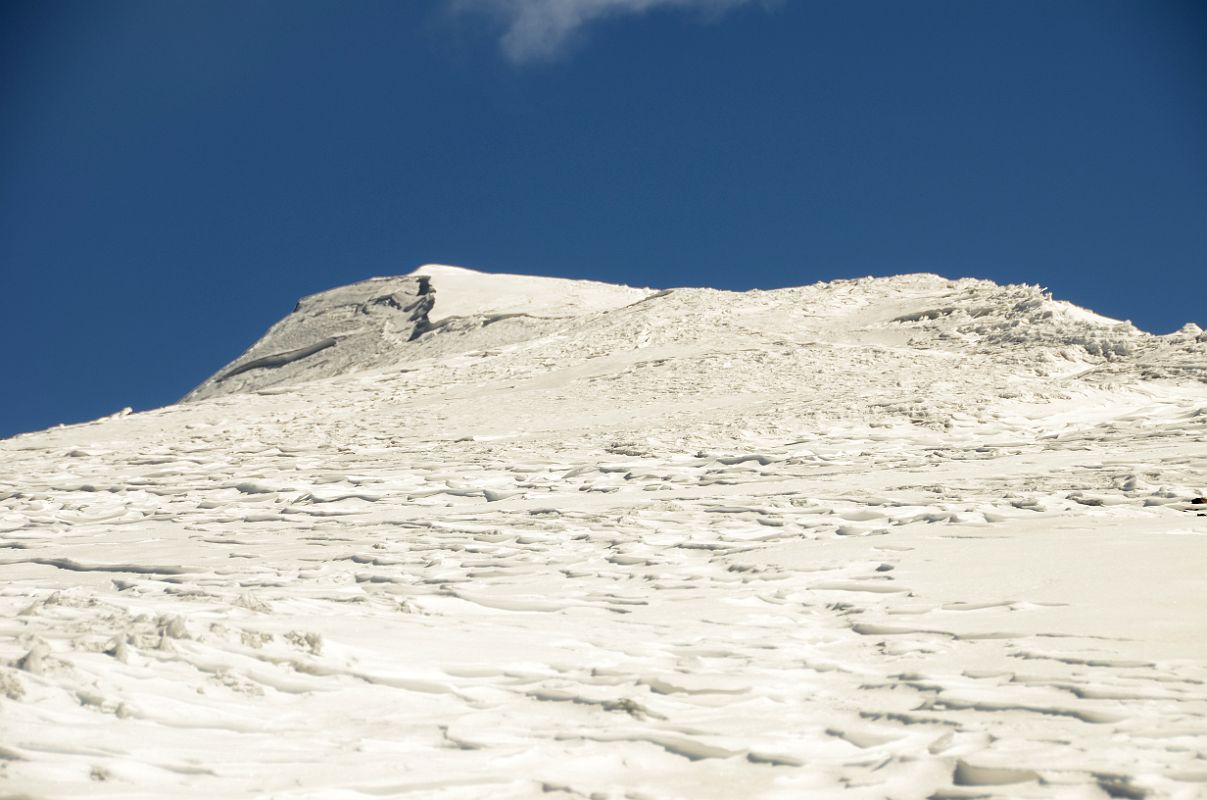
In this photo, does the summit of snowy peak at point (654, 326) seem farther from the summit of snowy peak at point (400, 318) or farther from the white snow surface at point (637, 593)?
the white snow surface at point (637, 593)

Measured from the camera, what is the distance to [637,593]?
5.18m

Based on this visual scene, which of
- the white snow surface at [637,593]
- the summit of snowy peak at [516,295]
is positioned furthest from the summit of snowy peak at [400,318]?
the white snow surface at [637,593]

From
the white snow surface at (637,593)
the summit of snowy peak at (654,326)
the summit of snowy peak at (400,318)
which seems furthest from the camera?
the summit of snowy peak at (400,318)

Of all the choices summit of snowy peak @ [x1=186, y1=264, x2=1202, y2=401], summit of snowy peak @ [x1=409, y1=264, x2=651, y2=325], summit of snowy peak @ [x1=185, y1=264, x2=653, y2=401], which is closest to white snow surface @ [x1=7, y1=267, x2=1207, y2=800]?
summit of snowy peak @ [x1=186, y1=264, x2=1202, y2=401]

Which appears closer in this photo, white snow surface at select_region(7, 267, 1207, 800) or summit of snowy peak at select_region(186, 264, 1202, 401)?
white snow surface at select_region(7, 267, 1207, 800)

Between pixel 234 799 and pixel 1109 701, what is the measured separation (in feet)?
8.23

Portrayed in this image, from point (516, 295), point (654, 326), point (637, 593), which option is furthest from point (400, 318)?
point (637, 593)

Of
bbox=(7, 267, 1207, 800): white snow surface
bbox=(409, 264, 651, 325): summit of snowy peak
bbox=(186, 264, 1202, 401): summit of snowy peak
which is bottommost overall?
bbox=(7, 267, 1207, 800): white snow surface

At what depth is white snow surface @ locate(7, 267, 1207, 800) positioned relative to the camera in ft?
9.55

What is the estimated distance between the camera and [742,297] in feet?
64.4

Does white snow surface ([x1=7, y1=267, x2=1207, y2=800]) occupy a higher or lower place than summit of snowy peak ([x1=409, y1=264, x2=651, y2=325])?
lower

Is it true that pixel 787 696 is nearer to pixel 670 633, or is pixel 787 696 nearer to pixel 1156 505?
pixel 670 633

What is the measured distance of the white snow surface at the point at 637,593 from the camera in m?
2.91

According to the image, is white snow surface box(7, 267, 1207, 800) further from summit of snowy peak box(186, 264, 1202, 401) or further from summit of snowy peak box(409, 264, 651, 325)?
summit of snowy peak box(409, 264, 651, 325)
